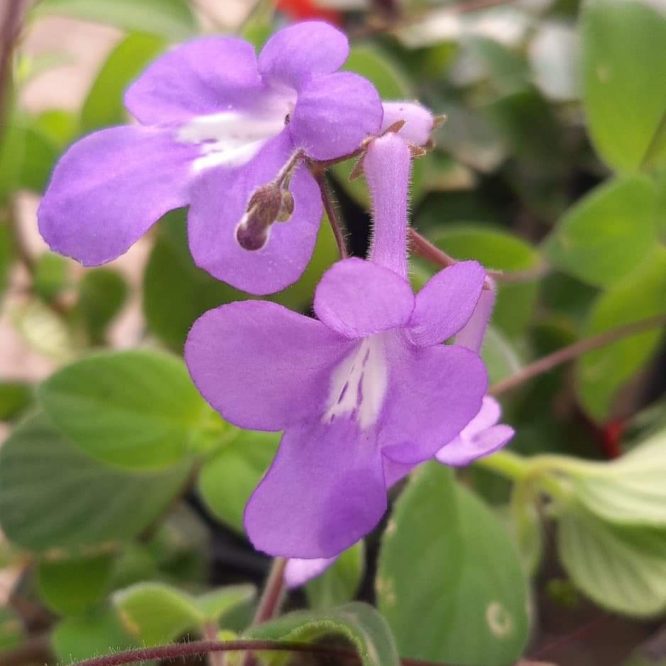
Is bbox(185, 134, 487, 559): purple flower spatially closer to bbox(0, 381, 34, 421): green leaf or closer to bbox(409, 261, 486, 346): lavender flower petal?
bbox(409, 261, 486, 346): lavender flower petal

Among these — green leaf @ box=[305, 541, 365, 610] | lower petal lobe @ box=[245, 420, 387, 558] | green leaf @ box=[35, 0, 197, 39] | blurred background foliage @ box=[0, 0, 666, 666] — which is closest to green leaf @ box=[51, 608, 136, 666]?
blurred background foliage @ box=[0, 0, 666, 666]

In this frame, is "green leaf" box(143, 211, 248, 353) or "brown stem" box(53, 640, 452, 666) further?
"green leaf" box(143, 211, 248, 353)

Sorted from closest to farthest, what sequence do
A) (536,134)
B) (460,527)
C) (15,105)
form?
(460,527) → (15,105) → (536,134)

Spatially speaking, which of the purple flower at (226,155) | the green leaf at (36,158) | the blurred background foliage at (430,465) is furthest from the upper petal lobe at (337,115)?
the green leaf at (36,158)

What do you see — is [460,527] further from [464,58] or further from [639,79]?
[464,58]

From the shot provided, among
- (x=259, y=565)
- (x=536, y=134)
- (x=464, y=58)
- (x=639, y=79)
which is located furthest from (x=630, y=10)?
(x=259, y=565)

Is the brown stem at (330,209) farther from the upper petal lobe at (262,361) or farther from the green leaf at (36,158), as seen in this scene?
the green leaf at (36,158)
